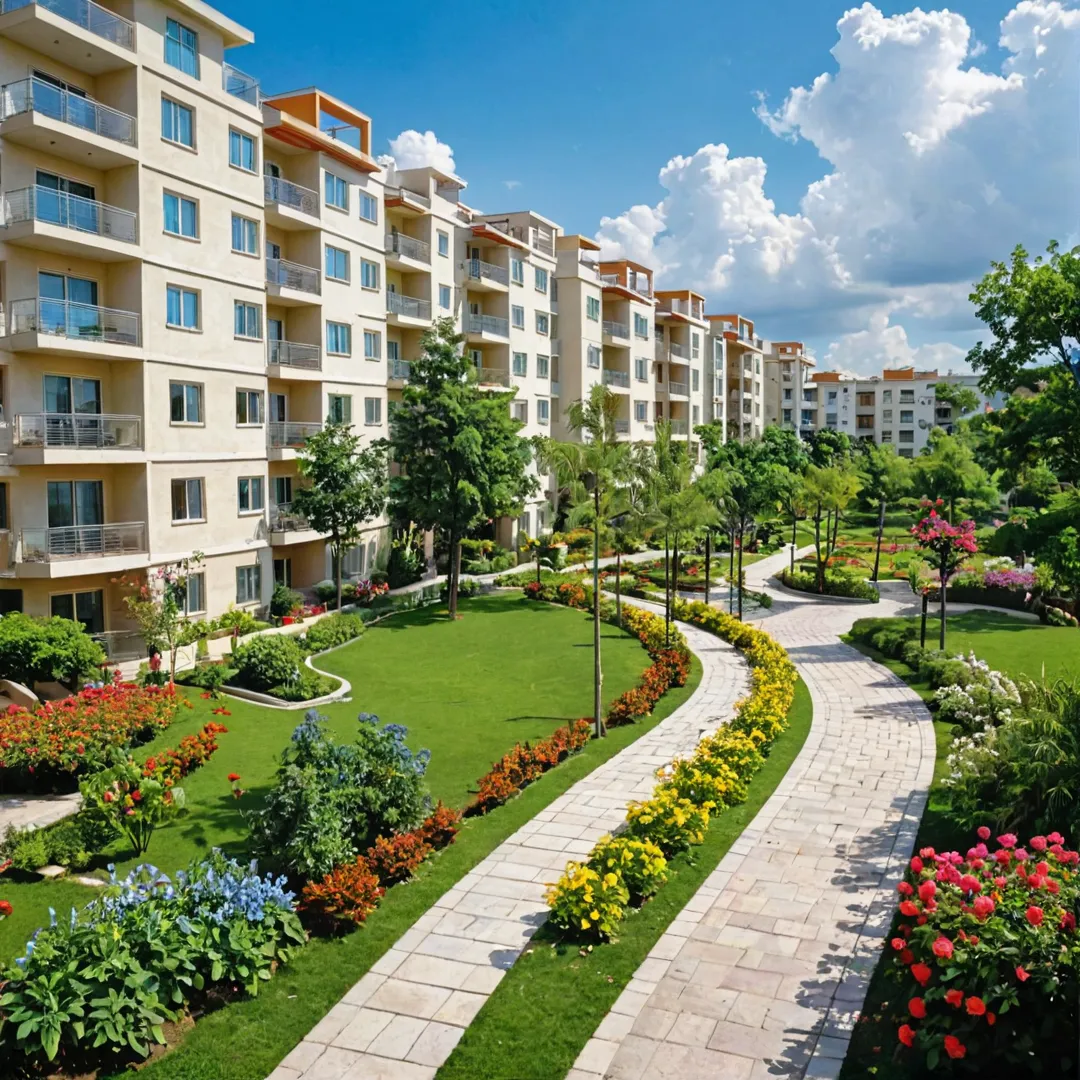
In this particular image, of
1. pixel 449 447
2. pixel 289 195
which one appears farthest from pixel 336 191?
pixel 449 447

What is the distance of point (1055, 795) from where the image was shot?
11133mm

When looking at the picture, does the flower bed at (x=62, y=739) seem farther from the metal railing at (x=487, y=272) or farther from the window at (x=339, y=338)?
the metal railing at (x=487, y=272)

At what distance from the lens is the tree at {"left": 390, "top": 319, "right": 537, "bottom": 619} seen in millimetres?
31797

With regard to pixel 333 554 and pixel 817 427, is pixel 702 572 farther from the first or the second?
pixel 817 427

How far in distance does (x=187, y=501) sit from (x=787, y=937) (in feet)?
70.7

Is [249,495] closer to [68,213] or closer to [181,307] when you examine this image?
[181,307]

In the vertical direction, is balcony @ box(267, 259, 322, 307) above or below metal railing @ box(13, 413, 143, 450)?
above

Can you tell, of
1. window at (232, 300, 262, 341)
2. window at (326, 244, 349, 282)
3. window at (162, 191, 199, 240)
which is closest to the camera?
window at (162, 191, 199, 240)

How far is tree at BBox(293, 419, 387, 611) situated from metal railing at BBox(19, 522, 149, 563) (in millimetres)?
6099

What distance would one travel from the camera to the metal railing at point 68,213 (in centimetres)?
2286

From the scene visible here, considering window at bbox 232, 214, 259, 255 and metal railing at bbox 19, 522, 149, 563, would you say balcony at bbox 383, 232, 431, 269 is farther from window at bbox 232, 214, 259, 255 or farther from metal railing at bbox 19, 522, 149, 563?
metal railing at bbox 19, 522, 149, 563

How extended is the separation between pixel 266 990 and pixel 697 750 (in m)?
7.86

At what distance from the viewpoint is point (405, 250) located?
3922 cm

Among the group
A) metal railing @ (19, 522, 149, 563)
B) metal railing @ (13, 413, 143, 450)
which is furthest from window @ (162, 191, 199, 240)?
metal railing @ (19, 522, 149, 563)
